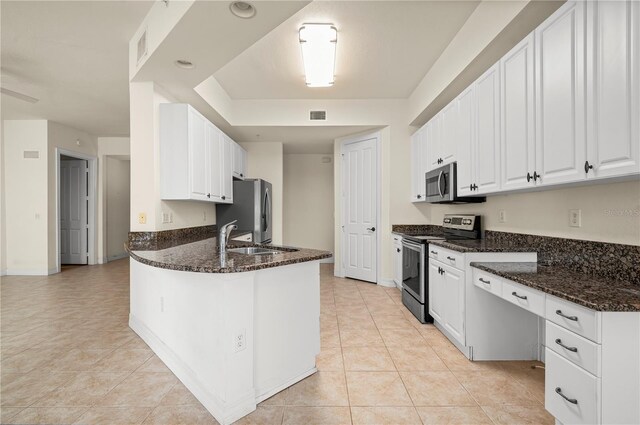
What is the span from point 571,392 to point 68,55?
4.84 m

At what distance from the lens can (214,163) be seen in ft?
13.1

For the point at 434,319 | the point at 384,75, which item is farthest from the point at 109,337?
the point at 384,75

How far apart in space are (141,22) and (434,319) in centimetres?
391

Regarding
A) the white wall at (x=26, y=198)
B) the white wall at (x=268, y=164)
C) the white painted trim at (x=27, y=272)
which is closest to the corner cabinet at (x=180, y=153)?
the white wall at (x=268, y=164)

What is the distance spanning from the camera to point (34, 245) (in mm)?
5578

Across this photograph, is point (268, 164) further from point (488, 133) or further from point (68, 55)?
point (488, 133)

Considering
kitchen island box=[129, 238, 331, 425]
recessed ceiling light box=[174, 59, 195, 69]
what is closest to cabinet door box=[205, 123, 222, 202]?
recessed ceiling light box=[174, 59, 195, 69]

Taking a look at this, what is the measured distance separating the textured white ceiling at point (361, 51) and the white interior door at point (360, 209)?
3.30 ft

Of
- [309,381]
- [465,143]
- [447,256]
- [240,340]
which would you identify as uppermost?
[465,143]

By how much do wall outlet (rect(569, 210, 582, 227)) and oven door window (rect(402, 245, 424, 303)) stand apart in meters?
1.40

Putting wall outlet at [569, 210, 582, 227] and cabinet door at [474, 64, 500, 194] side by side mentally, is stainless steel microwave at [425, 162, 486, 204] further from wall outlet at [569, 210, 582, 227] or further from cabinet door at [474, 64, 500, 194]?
wall outlet at [569, 210, 582, 227]

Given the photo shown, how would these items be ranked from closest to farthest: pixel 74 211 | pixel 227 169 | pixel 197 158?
pixel 197 158
pixel 227 169
pixel 74 211

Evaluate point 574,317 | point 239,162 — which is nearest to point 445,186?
point 574,317

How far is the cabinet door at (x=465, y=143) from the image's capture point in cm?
289
